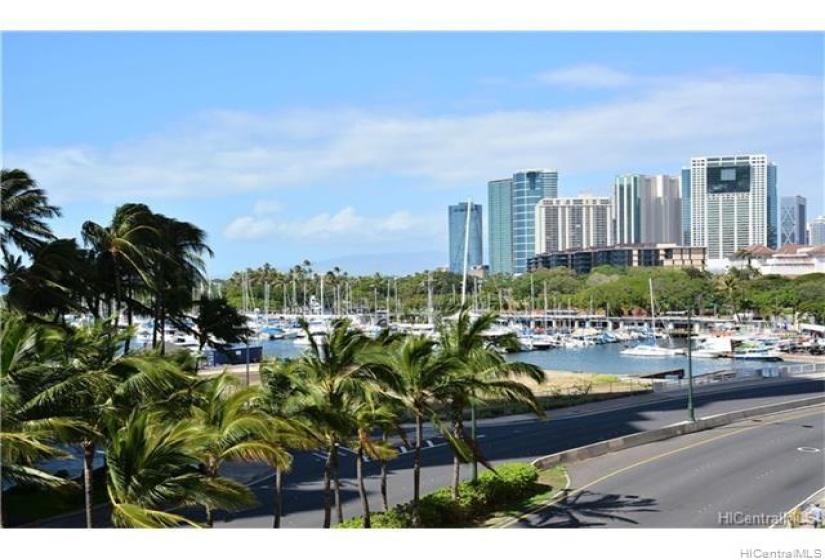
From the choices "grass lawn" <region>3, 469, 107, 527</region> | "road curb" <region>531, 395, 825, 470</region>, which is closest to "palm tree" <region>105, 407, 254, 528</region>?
"grass lawn" <region>3, 469, 107, 527</region>

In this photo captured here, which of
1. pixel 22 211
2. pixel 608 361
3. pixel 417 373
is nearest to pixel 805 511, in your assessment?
pixel 417 373

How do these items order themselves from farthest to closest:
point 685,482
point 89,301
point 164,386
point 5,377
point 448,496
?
1. point 89,301
2. point 685,482
3. point 448,496
4. point 164,386
5. point 5,377

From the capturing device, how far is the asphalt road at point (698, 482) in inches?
854

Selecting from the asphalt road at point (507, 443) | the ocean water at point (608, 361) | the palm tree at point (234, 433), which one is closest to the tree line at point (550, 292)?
the ocean water at point (608, 361)

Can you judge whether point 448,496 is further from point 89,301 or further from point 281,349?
point 281,349

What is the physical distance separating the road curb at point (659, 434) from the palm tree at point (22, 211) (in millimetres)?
17629

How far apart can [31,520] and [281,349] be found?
94.2m

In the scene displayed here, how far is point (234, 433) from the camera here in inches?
582

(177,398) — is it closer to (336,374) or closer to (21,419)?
(336,374)

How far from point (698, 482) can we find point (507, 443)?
32.1 feet

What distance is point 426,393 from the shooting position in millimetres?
20562

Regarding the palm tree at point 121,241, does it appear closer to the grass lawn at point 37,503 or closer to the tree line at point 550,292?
the grass lawn at point 37,503

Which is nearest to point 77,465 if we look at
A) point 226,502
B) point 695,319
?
point 226,502

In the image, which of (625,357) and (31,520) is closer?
(31,520)
